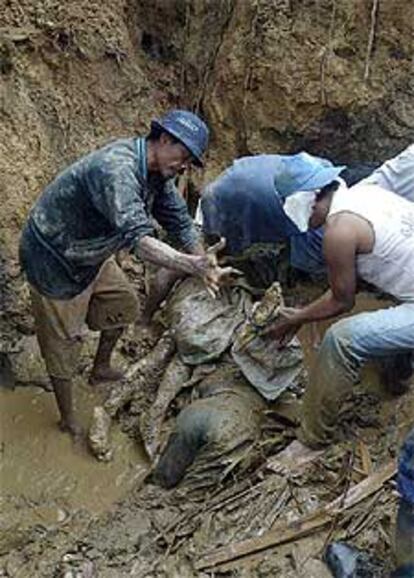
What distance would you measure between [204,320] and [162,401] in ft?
1.63

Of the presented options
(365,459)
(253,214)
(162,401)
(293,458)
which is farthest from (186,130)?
(365,459)

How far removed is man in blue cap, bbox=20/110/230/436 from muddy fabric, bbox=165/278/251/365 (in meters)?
0.29

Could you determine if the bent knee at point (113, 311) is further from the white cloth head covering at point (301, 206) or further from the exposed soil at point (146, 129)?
the white cloth head covering at point (301, 206)

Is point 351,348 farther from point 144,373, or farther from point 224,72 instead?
point 224,72

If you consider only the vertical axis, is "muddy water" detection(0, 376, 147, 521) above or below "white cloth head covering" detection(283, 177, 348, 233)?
below

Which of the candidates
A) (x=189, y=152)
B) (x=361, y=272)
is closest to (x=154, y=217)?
(x=189, y=152)

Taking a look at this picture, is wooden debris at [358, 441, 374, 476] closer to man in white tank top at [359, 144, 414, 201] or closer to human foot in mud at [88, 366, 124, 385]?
man in white tank top at [359, 144, 414, 201]

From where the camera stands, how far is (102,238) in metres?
4.74

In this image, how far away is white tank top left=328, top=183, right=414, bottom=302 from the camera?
4.39 meters

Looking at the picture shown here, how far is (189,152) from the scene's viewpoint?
14.8ft

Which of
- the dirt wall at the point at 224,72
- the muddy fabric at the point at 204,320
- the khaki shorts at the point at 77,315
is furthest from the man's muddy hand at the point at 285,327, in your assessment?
the dirt wall at the point at 224,72

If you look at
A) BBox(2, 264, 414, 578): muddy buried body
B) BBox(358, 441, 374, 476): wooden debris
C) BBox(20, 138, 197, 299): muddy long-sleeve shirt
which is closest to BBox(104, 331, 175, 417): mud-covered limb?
BBox(2, 264, 414, 578): muddy buried body

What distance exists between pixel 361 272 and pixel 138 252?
1056 mm

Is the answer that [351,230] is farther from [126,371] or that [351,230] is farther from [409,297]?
[126,371]
